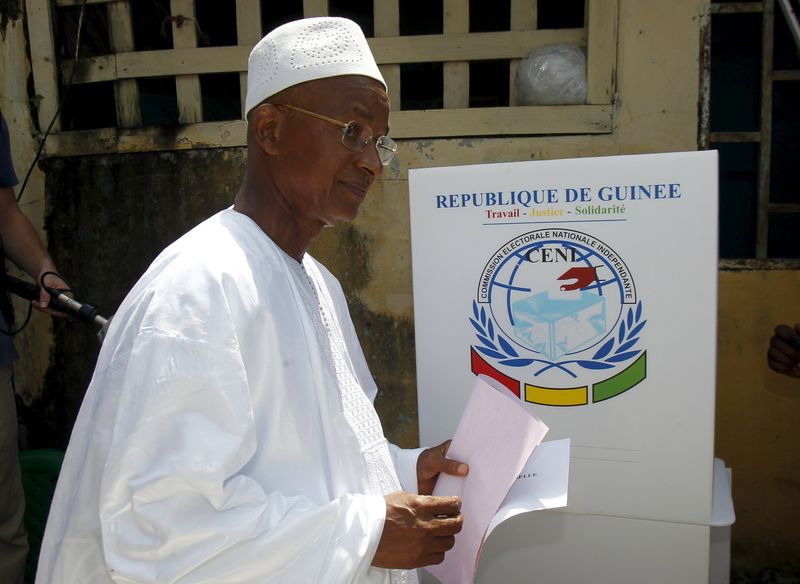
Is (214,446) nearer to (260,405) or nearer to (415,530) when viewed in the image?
(260,405)

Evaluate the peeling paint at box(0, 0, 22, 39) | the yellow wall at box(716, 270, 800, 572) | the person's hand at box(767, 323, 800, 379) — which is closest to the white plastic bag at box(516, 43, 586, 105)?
the yellow wall at box(716, 270, 800, 572)

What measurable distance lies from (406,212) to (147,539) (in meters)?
2.06

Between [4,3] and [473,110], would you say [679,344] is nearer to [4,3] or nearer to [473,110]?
[473,110]

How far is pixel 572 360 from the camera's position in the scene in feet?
5.38

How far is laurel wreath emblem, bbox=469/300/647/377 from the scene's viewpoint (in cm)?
158

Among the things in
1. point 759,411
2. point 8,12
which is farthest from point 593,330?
point 8,12

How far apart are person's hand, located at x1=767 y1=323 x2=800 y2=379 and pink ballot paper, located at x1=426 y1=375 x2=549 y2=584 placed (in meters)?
1.21

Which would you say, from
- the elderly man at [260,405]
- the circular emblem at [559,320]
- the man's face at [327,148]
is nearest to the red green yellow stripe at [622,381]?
the circular emblem at [559,320]

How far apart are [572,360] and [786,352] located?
931mm

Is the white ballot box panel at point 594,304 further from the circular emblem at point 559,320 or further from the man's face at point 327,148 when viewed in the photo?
the man's face at point 327,148

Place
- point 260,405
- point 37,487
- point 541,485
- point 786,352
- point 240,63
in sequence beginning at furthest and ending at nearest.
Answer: point 240,63 < point 37,487 < point 786,352 < point 541,485 < point 260,405

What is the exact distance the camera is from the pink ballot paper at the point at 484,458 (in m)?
1.28

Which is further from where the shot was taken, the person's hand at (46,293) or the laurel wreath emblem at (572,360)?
the person's hand at (46,293)

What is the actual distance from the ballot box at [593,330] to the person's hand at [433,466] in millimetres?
283
